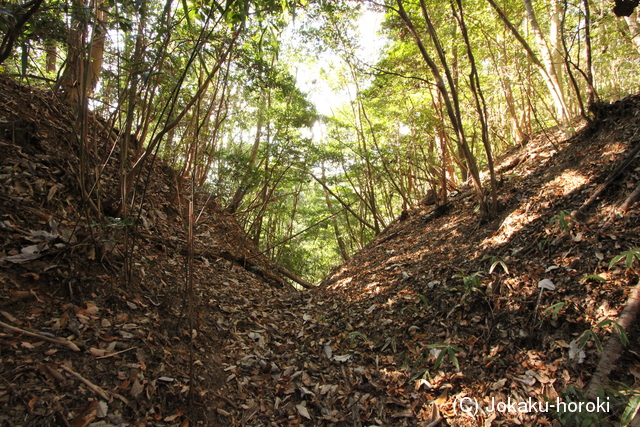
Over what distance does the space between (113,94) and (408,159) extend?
5754 mm

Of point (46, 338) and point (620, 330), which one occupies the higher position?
point (46, 338)

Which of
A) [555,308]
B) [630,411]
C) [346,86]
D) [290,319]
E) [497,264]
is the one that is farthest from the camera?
[346,86]

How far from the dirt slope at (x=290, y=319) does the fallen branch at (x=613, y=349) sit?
5cm

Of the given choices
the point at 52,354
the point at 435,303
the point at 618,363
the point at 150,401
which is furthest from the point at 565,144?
the point at 52,354

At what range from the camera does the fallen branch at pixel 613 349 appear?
1670 mm

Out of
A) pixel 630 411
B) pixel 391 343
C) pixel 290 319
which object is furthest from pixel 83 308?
pixel 630 411

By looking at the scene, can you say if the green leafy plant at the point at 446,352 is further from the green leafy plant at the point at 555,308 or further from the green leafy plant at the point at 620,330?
the green leafy plant at the point at 620,330

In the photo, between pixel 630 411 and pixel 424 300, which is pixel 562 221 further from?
pixel 630 411

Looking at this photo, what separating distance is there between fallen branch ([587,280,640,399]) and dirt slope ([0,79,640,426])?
0.05 metres

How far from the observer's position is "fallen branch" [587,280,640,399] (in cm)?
167

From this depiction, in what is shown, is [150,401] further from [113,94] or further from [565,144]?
[565,144]

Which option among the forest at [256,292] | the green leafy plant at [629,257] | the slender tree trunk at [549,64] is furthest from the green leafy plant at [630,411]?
the slender tree trunk at [549,64]

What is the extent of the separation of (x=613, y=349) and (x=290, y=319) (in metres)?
2.88

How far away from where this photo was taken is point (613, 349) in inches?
68.2
